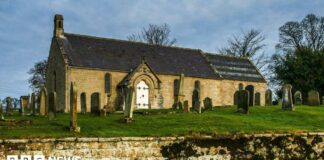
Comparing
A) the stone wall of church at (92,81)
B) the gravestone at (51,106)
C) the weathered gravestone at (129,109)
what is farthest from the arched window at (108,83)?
the weathered gravestone at (129,109)

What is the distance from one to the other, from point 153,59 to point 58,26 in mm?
9042

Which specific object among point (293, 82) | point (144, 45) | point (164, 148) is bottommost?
point (164, 148)

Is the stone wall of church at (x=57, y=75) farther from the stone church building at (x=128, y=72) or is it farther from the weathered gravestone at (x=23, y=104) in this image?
the weathered gravestone at (x=23, y=104)

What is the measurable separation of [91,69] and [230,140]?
22.7 meters

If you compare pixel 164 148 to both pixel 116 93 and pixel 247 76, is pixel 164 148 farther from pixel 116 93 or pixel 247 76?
pixel 247 76

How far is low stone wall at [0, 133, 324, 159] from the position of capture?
1767 cm

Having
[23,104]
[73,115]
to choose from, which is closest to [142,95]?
[23,104]

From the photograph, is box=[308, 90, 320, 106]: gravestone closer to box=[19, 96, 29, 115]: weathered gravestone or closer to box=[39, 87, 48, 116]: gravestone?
box=[39, 87, 48, 116]: gravestone

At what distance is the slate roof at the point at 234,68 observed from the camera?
1939 inches

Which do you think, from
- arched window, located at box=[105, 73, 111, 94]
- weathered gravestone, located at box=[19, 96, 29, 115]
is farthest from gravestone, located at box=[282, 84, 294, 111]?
arched window, located at box=[105, 73, 111, 94]

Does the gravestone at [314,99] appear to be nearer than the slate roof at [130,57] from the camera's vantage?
Yes

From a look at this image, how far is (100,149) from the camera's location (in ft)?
60.0

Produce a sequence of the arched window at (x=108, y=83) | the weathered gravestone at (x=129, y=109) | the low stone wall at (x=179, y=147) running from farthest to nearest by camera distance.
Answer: the arched window at (x=108, y=83), the weathered gravestone at (x=129, y=109), the low stone wall at (x=179, y=147)

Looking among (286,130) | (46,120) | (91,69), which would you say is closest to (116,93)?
(91,69)
